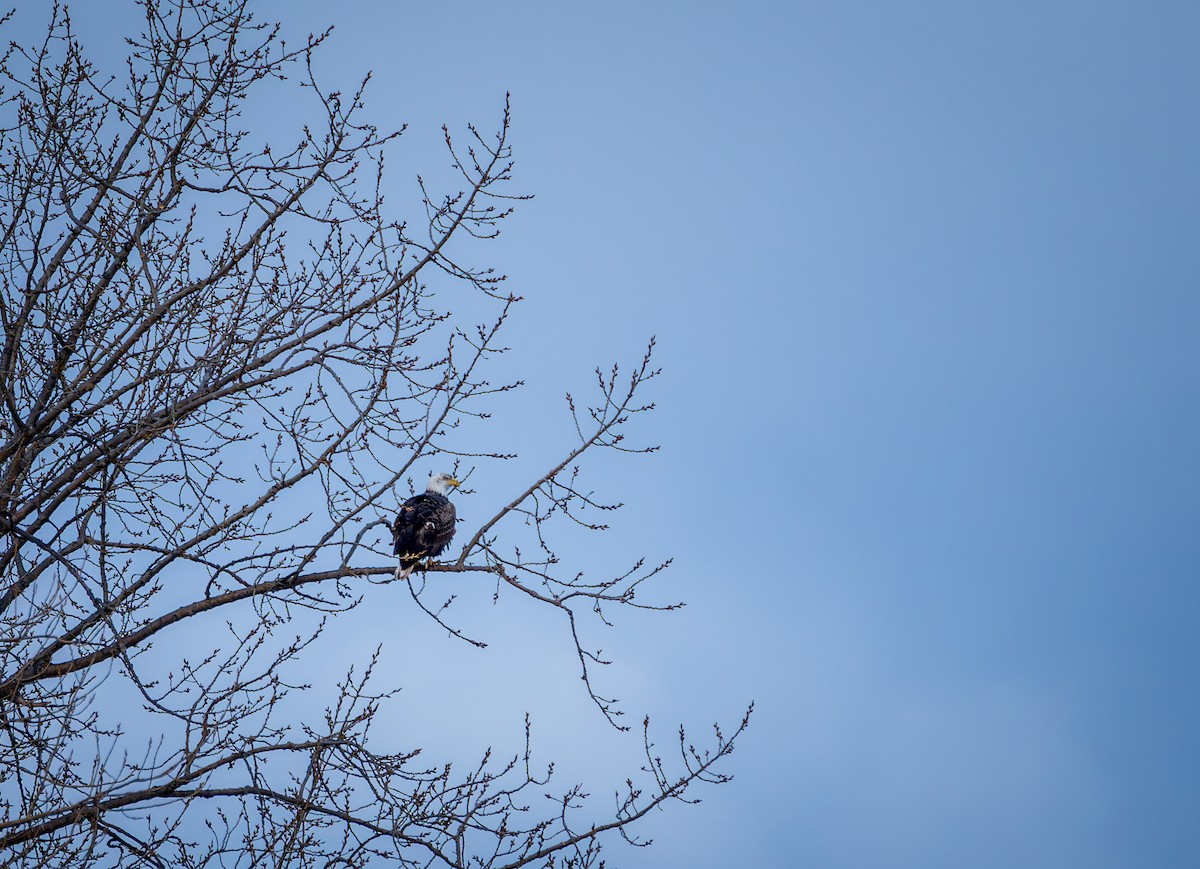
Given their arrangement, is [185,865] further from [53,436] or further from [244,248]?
[244,248]

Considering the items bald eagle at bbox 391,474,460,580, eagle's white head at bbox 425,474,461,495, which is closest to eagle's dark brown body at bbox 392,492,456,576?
bald eagle at bbox 391,474,460,580

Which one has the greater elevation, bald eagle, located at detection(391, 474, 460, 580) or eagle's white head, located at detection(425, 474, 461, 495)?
eagle's white head, located at detection(425, 474, 461, 495)

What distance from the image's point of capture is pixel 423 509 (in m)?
8.60

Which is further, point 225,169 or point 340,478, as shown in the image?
point 225,169

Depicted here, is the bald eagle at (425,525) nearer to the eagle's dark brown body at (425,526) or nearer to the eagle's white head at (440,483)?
the eagle's dark brown body at (425,526)

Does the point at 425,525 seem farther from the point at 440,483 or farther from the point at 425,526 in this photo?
the point at 440,483

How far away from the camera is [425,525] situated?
27.5ft

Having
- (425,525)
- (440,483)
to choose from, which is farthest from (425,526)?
(440,483)

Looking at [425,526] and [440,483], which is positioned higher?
[440,483]

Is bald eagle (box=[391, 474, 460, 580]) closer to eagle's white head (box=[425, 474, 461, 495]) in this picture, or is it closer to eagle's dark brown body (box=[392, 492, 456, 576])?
eagle's dark brown body (box=[392, 492, 456, 576])

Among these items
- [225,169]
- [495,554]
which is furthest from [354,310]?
[495,554]

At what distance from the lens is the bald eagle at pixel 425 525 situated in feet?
27.2

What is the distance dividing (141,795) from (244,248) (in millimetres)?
2980

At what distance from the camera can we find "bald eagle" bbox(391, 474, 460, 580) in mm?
8297
